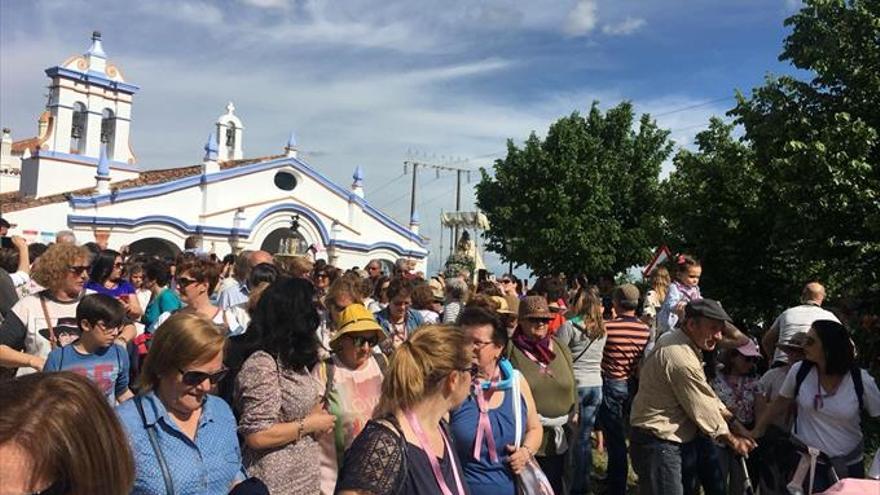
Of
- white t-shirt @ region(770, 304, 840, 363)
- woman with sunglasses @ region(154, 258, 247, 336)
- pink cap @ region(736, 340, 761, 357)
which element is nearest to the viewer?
woman with sunglasses @ region(154, 258, 247, 336)

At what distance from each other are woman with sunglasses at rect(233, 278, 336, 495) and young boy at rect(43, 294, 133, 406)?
90cm

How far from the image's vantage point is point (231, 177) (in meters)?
29.6

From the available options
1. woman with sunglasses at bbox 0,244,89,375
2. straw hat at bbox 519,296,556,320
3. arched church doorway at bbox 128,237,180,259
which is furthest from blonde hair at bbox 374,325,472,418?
arched church doorway at bbox 128,237,180,259

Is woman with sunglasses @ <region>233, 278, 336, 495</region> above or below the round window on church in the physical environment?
below

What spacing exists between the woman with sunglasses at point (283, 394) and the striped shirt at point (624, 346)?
150 inches

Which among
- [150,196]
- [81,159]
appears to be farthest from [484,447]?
[81,159]

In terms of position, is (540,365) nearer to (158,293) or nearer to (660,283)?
(158,293)

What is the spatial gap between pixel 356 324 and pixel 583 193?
28.2 m

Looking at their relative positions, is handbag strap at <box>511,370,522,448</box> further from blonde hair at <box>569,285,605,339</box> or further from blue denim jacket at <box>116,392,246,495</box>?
blonde hair at <box>569,285,605,339</box>

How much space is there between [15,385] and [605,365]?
6.02m

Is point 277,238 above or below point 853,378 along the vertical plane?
above

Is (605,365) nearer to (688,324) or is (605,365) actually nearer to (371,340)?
(688,324)

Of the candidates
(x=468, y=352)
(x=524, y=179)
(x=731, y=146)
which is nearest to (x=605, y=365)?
(x=468, y=352)

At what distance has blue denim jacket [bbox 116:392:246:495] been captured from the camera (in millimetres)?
2496
